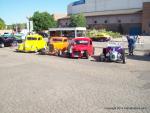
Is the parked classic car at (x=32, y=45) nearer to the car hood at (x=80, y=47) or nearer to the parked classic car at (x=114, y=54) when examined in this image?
the car hood at (x=80, y=47)

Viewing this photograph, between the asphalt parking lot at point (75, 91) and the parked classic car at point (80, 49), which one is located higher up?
the parked classic car at point (80, 49)

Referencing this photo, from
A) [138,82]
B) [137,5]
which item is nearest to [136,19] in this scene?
[137,5]

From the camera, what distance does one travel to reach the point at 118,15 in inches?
3883

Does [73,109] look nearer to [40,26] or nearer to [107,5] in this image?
[40,26]

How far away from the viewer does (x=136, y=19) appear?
93.6m

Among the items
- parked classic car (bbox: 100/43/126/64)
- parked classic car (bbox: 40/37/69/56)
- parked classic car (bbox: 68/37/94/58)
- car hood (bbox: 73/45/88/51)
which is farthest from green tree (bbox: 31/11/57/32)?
parked classic car (bbox: 100/43/126/64)

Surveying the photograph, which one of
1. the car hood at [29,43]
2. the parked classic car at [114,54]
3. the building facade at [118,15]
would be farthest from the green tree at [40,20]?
the parked classic car at [114,54]

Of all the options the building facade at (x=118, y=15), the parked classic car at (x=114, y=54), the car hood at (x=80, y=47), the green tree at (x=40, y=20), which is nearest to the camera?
the parked classic car at (x=114, y=54)

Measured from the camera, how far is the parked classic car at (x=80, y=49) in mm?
22766

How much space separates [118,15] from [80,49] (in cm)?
7793

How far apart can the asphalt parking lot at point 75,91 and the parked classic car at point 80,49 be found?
24.3ft

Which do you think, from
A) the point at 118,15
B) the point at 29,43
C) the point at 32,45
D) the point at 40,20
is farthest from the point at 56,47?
the point at 118,15

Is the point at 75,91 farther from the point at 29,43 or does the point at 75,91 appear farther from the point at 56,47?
the point at 29,43

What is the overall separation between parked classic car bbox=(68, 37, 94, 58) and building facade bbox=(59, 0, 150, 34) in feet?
218
